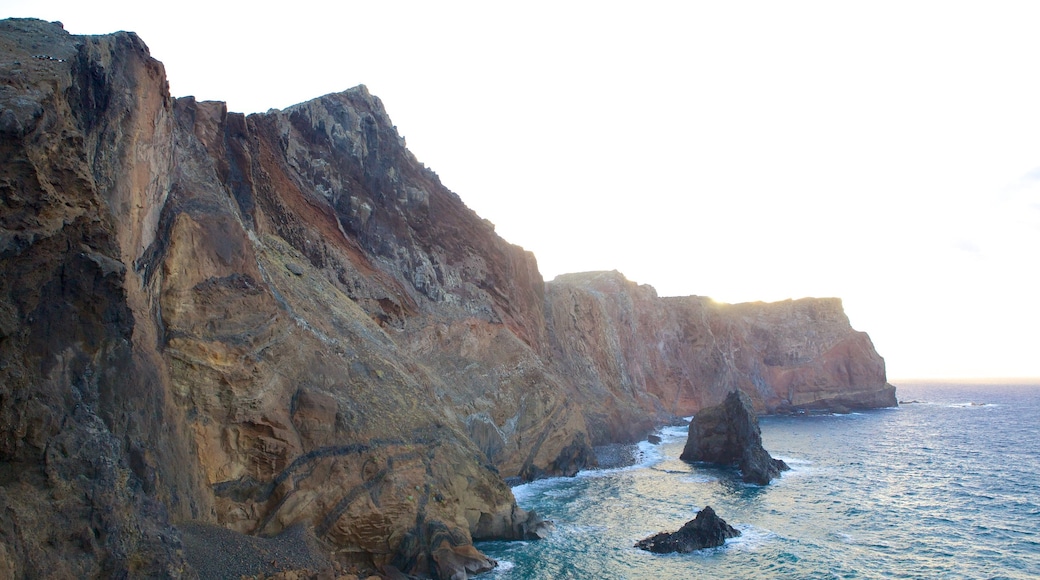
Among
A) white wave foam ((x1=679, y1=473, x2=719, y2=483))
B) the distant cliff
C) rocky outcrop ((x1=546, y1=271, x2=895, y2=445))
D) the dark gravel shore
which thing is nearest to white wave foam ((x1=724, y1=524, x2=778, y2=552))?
the distant cliff

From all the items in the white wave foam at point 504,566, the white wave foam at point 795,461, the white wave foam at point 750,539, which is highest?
the white wave foam at point 795,461

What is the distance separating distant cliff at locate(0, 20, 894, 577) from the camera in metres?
12.2

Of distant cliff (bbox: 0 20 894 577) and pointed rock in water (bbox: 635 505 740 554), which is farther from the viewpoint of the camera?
pointed rock in water (bbox: 635 505 740 554)

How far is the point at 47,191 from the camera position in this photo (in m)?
12.6

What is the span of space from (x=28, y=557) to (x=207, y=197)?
16031 millimetres

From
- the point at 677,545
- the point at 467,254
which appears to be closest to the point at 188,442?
the point at 677,545

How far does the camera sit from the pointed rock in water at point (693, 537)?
26844 millimetres

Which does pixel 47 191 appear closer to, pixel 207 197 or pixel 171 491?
pixel 171 491

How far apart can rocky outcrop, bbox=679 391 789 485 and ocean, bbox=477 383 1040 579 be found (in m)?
1.72

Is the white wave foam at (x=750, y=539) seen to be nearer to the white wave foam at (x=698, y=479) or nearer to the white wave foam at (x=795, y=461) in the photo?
the white wave foam at (x=698, y=479)

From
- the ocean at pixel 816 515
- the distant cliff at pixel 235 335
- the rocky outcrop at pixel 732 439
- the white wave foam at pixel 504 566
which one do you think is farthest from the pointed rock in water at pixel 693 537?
the rocky outcrop at pixel 732 439

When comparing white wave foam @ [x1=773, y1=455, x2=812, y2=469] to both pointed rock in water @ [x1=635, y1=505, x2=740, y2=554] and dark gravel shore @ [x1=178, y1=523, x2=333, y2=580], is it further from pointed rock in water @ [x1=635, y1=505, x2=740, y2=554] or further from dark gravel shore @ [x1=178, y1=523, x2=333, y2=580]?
dark gravel shore @ [x1=178, y1=523, x2=333, y2=580]

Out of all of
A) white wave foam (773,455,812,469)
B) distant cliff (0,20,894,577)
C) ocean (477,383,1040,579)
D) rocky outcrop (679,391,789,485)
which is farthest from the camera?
white wave foam (773,455,812,469)

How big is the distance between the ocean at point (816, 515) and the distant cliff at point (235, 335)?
3.93 meters
